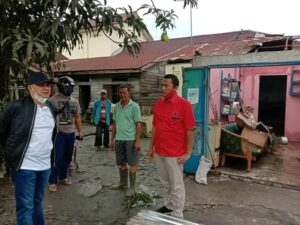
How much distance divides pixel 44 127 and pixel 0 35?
2.98 feet

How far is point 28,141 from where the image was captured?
261cm

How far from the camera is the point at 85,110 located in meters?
15.2

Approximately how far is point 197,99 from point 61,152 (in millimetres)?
2586

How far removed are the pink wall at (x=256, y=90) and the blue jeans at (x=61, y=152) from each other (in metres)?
4.36

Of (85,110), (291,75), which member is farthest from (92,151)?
(85,110)

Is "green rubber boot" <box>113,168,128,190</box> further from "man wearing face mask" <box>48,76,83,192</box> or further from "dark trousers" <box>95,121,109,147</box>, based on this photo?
"dark trousers" <box>95,121,109,147</box>

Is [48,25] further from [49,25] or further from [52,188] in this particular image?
[52,188]

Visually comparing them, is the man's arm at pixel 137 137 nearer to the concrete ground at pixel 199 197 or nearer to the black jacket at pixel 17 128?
the concrete ground at pixel 199 197

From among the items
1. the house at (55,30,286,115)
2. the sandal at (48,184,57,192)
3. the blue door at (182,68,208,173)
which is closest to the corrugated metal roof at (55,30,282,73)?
the house at (55,30,286,115)

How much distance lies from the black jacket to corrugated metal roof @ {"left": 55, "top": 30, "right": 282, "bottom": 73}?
7275mm

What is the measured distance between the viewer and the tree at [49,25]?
8.38 ft

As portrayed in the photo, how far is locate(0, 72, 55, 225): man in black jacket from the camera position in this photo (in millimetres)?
2596

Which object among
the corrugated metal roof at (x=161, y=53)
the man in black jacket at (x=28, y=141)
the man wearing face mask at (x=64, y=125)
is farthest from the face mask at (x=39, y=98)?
the corrugated metal roof at (x=161, y=53)

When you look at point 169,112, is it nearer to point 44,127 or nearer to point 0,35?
point 44,127
